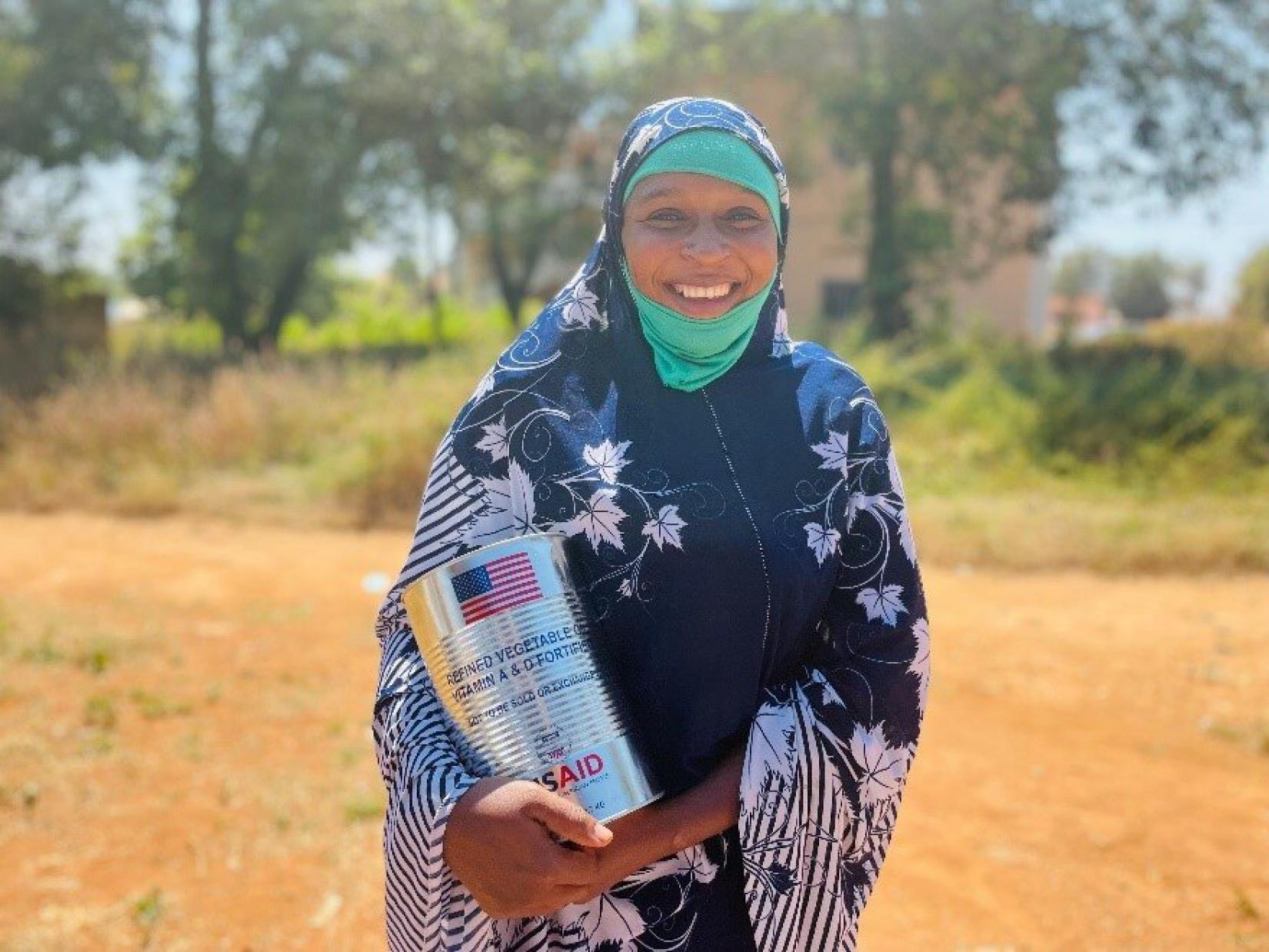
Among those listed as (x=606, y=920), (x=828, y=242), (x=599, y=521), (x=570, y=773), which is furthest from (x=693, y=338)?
(x=828, y=242)

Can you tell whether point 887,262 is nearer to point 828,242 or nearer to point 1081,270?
point 828,242

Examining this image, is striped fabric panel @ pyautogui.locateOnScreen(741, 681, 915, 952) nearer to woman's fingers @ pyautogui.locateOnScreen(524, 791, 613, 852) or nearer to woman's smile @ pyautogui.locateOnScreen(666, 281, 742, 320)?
woman's fingers @ pyautogui.locateOnScreen(524, 791, 613, 852)

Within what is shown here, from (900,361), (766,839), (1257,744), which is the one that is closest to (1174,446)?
(900,361)

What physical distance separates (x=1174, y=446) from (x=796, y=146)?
31.0ft

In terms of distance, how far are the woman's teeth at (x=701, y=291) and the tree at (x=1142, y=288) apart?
5830cm

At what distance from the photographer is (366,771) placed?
13.7 ft

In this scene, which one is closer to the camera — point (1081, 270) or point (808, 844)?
point (808, 844)

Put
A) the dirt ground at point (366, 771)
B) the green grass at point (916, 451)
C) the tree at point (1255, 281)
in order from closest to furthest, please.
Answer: the dirt ground at point (366, 771)
the green grass at point (916, 451)
the tree at point (1255, 281)

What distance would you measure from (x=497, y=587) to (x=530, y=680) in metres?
0.12

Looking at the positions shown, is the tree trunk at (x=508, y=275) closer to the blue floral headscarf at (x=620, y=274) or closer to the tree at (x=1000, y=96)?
the tree at (x=1000, y=96)

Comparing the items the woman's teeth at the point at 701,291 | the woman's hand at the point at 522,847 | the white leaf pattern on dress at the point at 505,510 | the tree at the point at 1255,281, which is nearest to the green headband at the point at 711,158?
the woman's teeth at the point at 701,291

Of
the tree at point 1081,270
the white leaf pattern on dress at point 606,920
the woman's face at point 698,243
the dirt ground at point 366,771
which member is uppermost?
the tree at point 1081,270

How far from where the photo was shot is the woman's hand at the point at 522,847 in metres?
1.27

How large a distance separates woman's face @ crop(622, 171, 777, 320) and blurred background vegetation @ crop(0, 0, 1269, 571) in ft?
20.7
